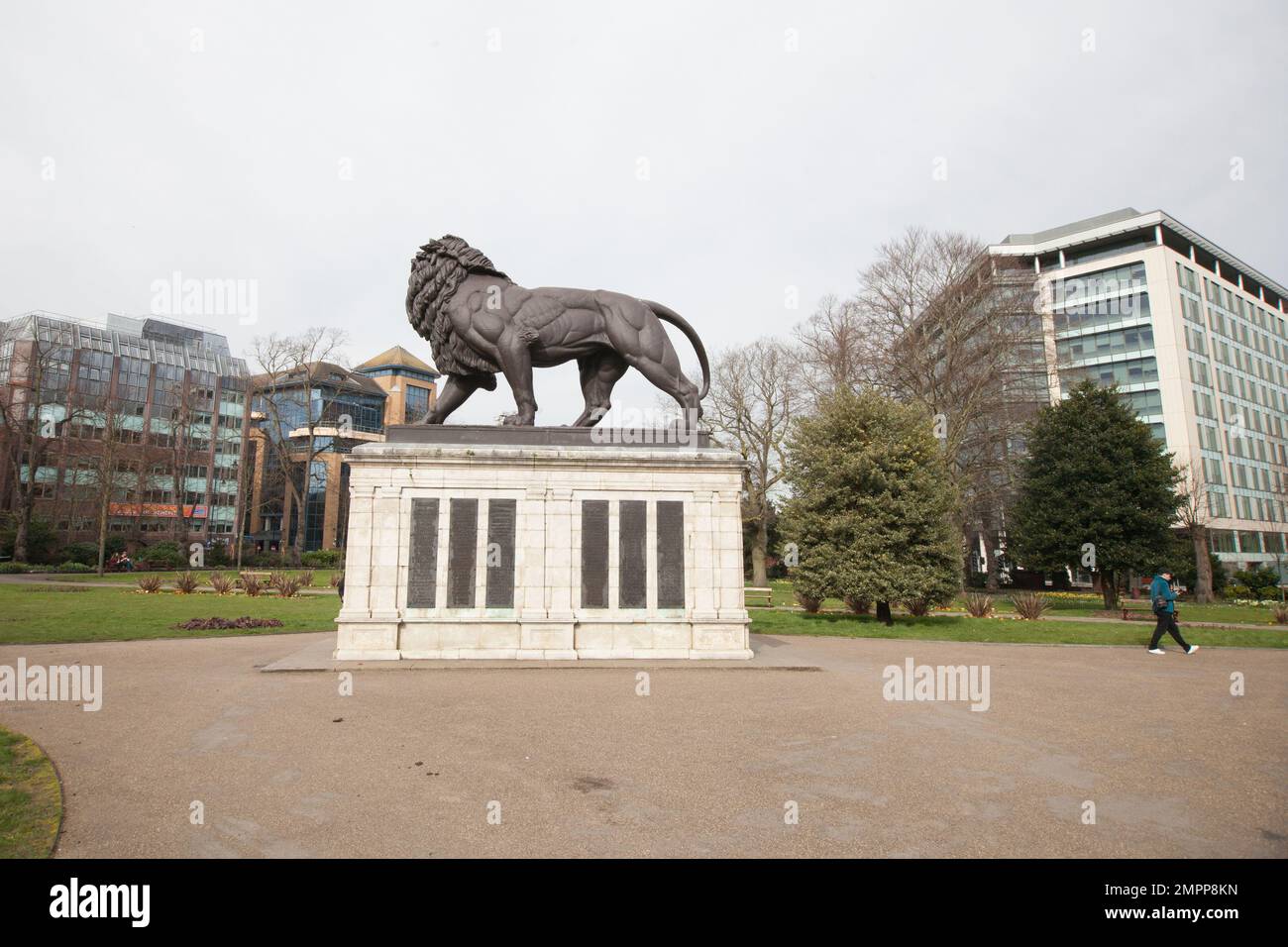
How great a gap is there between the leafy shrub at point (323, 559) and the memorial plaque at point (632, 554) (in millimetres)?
44912

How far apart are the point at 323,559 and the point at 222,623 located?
3896 centimetres

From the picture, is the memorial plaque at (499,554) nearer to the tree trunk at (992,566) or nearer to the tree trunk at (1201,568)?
the tree trunk at (992,566)

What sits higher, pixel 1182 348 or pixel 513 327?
pixel 1182 348

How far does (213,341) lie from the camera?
96125 millimetres

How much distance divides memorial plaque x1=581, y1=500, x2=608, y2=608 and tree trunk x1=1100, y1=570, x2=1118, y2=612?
25.1 meters

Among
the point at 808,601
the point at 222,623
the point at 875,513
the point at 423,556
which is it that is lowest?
the point at 222,623

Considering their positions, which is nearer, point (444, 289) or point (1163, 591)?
point (444, 289)

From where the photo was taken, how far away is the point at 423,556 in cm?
1423

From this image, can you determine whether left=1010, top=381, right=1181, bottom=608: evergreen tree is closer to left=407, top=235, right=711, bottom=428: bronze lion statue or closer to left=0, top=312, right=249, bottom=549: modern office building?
left=407, top=235, right=711, bottom=428: bronze lion statue

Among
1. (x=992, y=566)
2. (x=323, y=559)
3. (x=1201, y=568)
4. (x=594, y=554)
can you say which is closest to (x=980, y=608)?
(x=594, y=554)

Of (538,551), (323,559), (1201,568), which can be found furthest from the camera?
(323,559)

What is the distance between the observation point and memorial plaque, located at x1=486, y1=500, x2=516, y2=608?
46.9 ft

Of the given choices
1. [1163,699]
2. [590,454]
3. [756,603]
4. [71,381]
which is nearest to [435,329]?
[590,454]

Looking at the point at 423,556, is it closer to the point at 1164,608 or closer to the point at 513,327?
the point at 513,327
